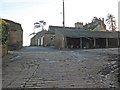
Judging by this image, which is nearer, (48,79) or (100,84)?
(100,84)

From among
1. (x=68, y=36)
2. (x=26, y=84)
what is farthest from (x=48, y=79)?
(x=68, y=36)

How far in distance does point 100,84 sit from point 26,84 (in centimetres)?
256

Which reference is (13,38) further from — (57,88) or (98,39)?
(57,88)

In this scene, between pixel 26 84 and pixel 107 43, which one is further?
pixel 107 43

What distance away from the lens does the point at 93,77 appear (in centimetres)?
979

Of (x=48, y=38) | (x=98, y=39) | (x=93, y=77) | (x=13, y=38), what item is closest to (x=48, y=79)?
(x=93, y=77)

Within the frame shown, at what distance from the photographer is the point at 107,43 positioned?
48125 mm

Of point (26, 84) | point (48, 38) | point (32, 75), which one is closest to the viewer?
point (26, 84)

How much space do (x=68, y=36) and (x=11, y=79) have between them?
1362 inches

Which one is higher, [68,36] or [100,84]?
[68,36]

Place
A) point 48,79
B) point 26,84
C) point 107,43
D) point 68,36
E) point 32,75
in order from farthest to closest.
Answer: point 107,43 < point 68,36 < point 32,75 < point 48,79 < point 26,84

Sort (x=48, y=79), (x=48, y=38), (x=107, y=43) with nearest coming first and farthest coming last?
1. (x=48, y=79)
2. (x=107, y=43)
3. (x=48, y=38)

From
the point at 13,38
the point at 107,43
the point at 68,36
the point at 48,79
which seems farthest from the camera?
the point at 107,43

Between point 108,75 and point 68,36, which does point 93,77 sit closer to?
point 108,75
